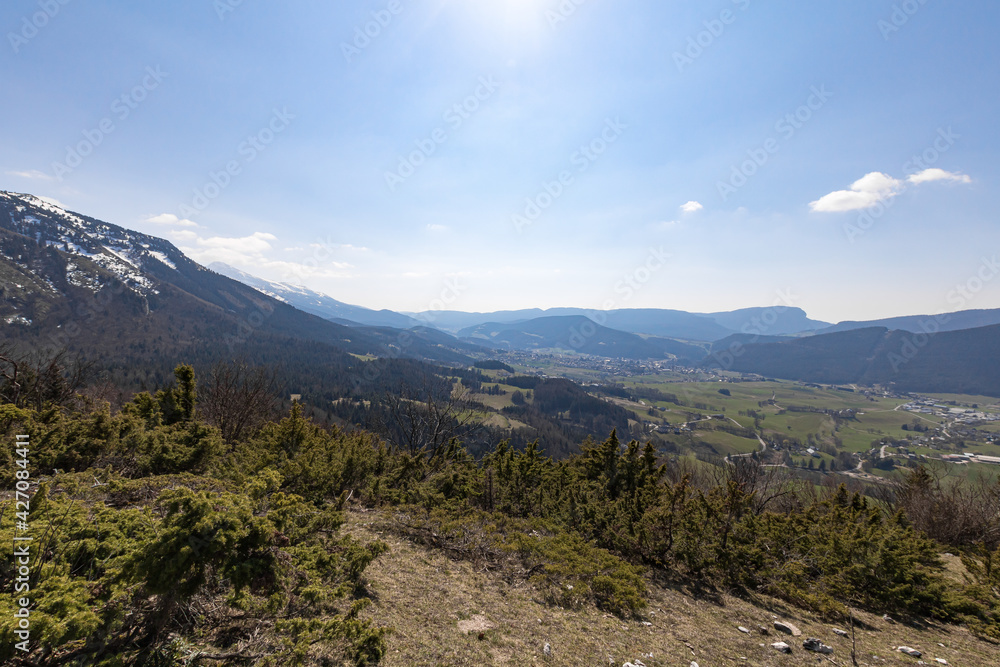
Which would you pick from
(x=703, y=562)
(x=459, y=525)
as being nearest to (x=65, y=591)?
(x=459, y=525)

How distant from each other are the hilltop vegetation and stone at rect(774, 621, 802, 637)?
4.62 ft

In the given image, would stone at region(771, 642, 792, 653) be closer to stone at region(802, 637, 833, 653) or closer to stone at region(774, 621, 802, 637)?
stone at region(802, 637, 833, 653)

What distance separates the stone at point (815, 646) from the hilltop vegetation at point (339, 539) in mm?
2012

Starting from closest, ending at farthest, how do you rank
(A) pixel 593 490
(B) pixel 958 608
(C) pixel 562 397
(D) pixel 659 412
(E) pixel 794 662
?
(E) pixel 794 662 → (B) pixel 958 608 → (A) pixel 593 490 → (D) pixel 659 412 → (C) pixel 562 397

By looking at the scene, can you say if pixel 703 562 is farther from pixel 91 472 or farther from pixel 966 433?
pixel 966 433

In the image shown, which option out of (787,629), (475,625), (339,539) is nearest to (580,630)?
(475,625)

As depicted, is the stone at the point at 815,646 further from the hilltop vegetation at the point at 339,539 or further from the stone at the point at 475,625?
the stone at the point at 475,625

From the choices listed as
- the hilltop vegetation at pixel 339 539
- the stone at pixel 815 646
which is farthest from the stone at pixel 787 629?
the hilltop vegetation at pixel 339 539

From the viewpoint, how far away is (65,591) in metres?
3.51

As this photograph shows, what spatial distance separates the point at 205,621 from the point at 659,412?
151 meters

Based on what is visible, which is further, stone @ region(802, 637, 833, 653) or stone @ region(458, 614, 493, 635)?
stone @ region(802, 637, 833, 653)

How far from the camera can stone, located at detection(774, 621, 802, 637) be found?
742 centimetres

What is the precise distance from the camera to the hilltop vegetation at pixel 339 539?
4.03 m

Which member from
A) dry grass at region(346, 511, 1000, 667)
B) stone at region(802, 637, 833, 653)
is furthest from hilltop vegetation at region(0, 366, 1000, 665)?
stone at region(802, 637, 833, 653)
